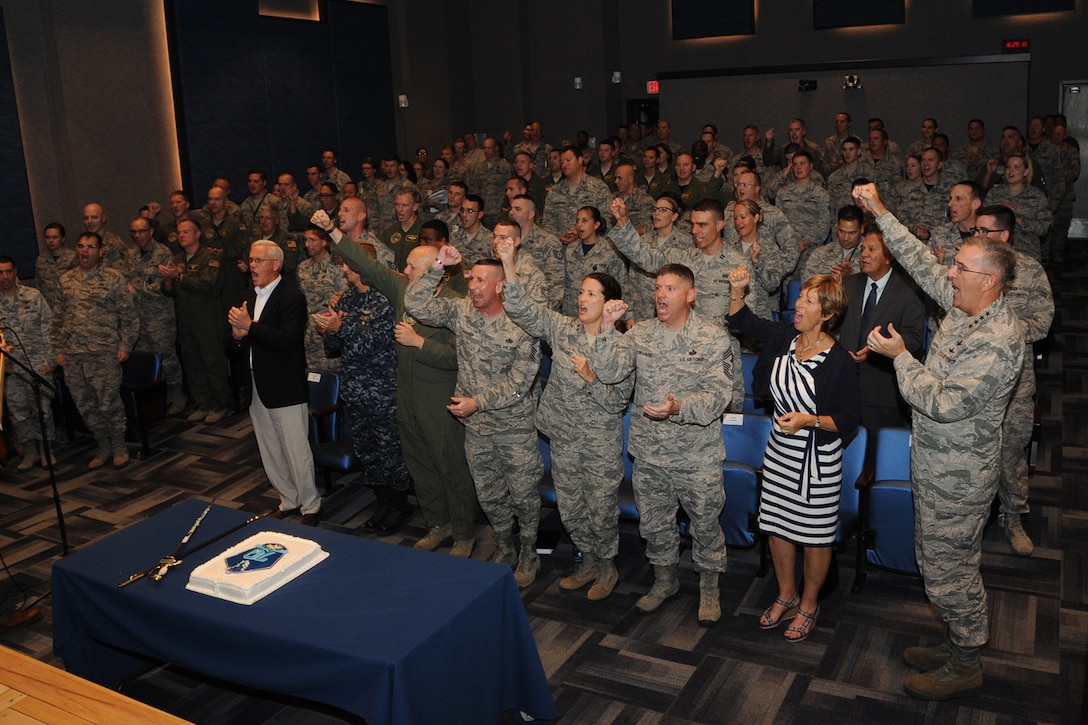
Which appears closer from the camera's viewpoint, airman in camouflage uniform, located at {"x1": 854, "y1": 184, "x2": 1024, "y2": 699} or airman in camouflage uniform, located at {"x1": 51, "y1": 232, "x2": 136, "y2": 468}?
airman in camouflage uniform, located at {"x1": 854, "y1": 184, "x2": 1024, "y2": 699}

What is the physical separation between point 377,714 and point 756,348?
4.65 meters

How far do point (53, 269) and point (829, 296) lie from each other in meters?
7.24

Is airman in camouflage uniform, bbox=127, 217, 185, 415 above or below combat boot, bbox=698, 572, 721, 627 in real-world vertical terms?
above

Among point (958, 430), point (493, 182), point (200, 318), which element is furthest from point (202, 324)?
point (958, 430)

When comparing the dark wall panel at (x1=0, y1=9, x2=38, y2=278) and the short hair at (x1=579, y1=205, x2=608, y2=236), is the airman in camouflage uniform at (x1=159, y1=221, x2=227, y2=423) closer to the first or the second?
the short hair at (x1=579, y1=205, x2=608, y2=236)

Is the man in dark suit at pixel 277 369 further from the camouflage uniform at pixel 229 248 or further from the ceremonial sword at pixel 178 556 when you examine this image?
the camouflage uniform at pixel 229 248

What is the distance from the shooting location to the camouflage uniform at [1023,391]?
4750 millimetres

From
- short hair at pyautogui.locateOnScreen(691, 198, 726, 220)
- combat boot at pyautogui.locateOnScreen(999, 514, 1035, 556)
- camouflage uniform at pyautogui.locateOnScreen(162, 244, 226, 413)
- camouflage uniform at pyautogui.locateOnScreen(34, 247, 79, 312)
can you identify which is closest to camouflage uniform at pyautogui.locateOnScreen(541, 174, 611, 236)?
short hair at pyautogui.locateOnScreen(691, 198, 726, 220)

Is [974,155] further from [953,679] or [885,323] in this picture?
[953,679]

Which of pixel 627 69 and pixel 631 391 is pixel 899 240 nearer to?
pixel 631 391

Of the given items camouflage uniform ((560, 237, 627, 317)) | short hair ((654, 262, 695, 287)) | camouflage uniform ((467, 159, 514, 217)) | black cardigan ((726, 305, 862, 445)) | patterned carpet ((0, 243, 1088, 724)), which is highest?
camouflage uniform ((467, 159, 514, 217))

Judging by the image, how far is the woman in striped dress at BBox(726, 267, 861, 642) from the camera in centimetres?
401

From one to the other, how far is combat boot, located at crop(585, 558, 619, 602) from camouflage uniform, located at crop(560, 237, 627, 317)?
121 inches

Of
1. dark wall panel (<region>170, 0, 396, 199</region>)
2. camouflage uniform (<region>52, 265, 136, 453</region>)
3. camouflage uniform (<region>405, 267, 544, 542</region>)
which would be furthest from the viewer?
dark wall panel (<region>170, 0, 396, 199</region>)
